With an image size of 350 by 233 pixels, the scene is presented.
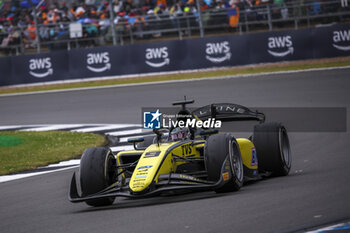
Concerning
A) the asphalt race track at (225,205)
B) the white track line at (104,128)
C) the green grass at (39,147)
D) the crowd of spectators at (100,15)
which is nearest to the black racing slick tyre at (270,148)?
the asphalt race track at (225,205)

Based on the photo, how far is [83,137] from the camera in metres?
14.7

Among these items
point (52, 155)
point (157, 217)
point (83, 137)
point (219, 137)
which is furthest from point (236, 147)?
point (83, 137)

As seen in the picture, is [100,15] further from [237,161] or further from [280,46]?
[237,161]

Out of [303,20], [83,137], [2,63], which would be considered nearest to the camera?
[83,137]

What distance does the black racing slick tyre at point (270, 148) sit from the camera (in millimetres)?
8820

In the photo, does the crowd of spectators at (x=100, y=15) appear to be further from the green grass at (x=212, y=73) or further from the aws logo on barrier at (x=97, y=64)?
the green grass at (x=212, y=73)

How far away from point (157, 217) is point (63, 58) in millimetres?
20204

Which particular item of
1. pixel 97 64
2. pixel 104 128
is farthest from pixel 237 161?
pixel 97 64

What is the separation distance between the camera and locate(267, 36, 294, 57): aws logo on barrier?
24.0 m

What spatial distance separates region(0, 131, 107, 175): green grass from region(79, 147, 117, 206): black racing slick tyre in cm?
429

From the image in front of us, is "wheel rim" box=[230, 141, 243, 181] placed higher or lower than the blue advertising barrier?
higher

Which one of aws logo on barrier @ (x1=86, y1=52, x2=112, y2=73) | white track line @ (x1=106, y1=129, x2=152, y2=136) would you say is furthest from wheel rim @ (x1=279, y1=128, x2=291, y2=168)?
aws logo on barrier @ (x1=86, y1=52, x2=112, y2=73)

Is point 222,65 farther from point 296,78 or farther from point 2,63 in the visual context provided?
point 2,63

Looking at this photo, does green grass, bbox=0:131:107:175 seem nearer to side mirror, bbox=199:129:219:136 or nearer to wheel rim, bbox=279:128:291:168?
side mirror, bbox=199:129:219:136
